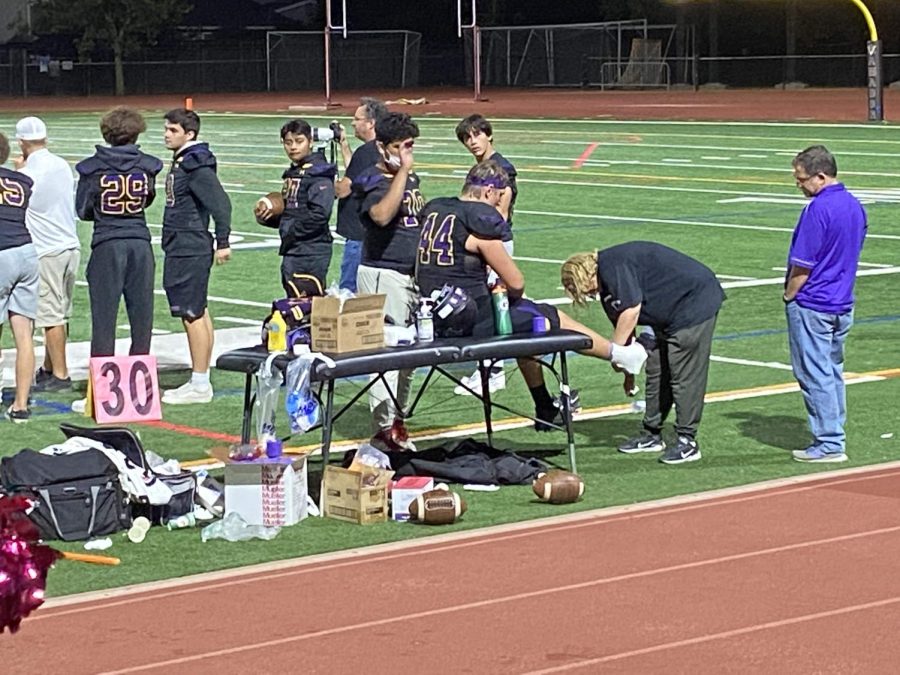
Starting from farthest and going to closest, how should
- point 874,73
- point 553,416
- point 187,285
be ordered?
point 874,73
point 187,285
point 553,416

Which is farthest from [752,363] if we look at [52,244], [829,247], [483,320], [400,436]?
[52,244]

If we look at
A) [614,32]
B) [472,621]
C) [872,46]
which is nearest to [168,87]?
[614,32]

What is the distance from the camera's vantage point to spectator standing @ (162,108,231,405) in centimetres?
1298

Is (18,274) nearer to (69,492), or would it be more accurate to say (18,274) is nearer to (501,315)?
(69,492)

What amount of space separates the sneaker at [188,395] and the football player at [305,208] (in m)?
0.98

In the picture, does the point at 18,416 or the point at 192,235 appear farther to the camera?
the point at 192,235

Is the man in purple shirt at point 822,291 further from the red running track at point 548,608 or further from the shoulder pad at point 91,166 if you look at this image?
the shoulder pad at point 91,166

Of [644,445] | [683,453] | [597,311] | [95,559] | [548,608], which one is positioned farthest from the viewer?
[597,311]

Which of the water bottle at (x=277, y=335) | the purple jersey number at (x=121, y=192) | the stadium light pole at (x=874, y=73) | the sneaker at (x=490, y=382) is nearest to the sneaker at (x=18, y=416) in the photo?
the purple jersey number at (x=121, y=192)

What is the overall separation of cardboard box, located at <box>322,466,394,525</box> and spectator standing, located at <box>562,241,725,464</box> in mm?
1608

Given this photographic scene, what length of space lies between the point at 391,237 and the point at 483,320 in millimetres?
1333

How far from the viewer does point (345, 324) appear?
9703 millimetres

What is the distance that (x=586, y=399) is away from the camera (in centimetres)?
1308

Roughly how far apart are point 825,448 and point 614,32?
60.0m
